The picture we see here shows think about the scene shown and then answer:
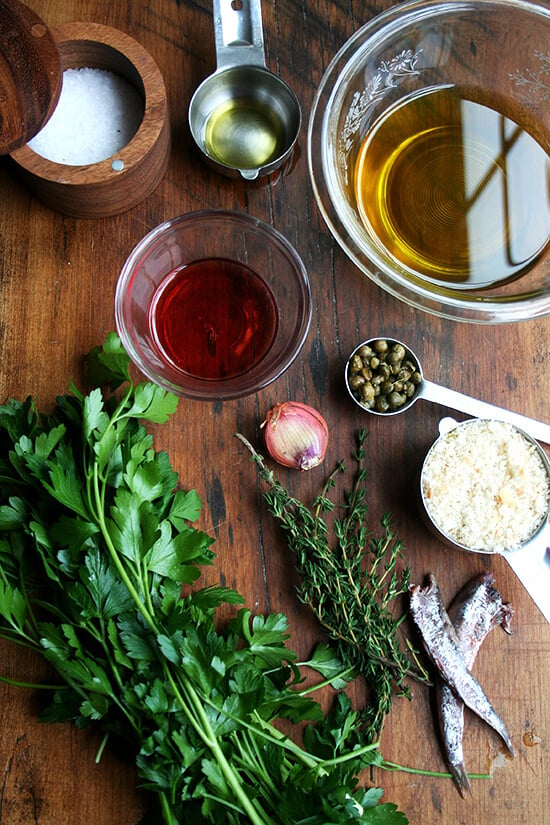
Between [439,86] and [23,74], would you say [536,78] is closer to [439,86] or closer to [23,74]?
[439,86]

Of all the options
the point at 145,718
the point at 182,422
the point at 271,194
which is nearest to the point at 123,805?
the point at 145,718

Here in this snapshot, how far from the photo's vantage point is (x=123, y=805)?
1.23 meters

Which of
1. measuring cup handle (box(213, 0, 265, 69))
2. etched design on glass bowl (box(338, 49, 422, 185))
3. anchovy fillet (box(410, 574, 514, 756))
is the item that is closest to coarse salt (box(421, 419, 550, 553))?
anchovy fillet (box(410, 574, 514, 756))

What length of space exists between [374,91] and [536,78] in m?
0.26

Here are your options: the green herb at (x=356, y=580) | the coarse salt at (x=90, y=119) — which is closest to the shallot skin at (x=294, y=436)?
the green herb at (x=356, y=580)

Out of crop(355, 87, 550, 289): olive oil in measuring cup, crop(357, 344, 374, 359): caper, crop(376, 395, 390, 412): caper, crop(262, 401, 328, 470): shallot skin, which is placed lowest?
crop(262, 401, 328, 470): shallot skin

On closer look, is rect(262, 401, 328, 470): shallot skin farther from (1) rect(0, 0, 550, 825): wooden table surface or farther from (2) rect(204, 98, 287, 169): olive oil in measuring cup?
(2) rect(204, 98, 287, 169): olive oil in measuring cup

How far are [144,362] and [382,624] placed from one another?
56cm

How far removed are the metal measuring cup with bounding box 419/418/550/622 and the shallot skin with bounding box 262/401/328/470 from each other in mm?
177

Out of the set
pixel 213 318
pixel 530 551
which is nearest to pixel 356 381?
pixel 213 318

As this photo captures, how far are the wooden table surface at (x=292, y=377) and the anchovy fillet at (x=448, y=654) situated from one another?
0.03 meters

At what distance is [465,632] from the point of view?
4.18 feet

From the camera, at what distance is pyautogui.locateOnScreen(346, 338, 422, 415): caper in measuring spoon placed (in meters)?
1.29

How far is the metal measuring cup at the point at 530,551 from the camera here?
1.24 m
